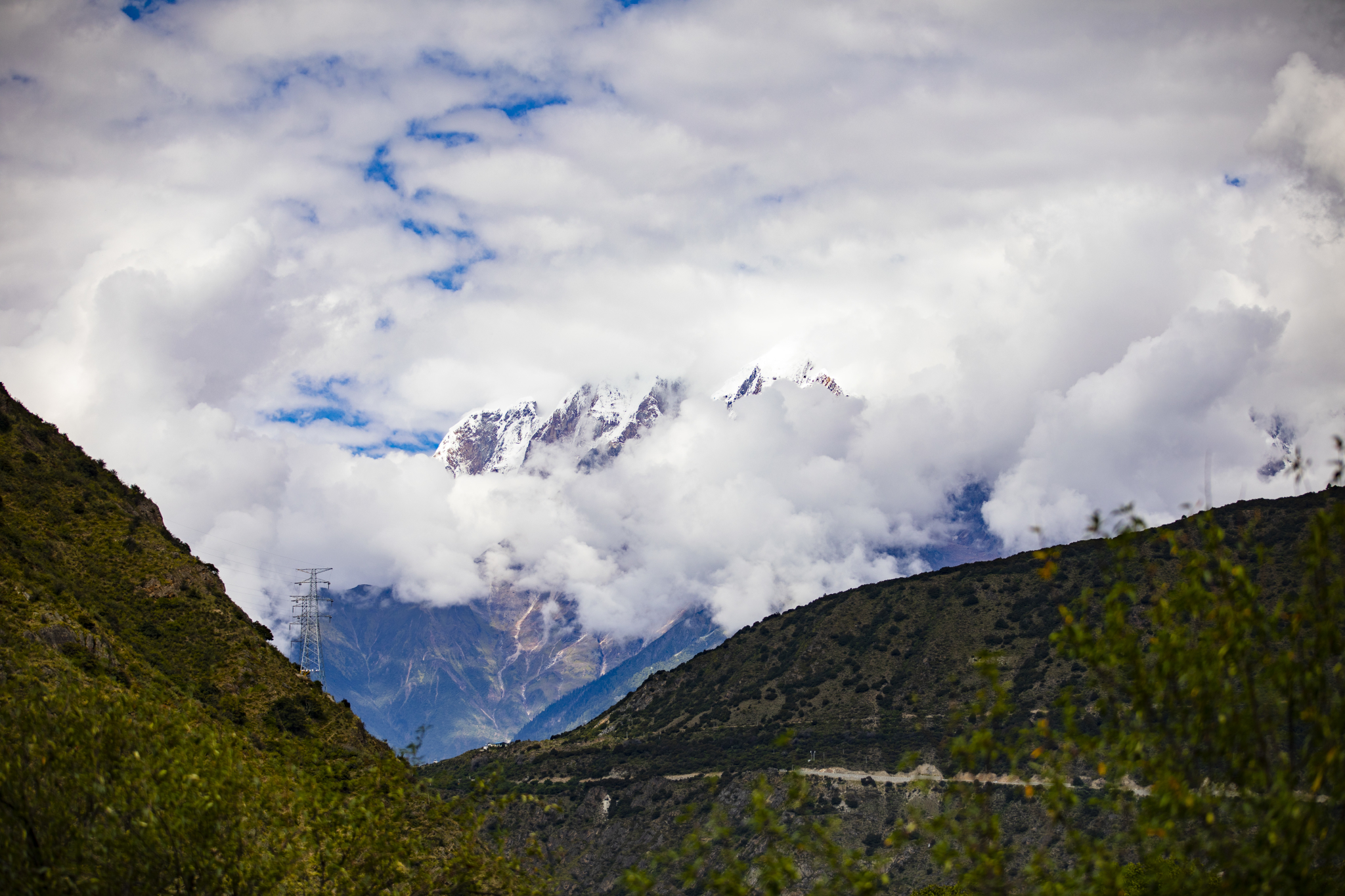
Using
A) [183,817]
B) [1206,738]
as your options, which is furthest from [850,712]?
[1206,738]

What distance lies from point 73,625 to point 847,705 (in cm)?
13829

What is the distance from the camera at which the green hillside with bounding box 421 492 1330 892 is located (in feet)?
438

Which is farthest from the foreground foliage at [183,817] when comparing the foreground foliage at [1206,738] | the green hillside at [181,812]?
the foreground foliage at [1206,738]

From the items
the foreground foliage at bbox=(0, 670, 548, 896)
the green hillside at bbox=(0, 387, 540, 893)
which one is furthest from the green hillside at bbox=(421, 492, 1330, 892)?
the foreground foliage at bbox=(0, 670, 548, 896)

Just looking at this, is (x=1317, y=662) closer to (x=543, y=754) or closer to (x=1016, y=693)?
(x=1016, y=693)

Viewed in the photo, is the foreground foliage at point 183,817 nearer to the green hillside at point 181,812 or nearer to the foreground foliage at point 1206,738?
the green hillside at point 181,812

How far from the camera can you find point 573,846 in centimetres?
14538

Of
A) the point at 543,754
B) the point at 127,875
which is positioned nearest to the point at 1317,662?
the point at 127,875

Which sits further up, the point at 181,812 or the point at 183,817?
the point at 181,812

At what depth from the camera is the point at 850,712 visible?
16388cm

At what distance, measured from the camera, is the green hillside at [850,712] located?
134m

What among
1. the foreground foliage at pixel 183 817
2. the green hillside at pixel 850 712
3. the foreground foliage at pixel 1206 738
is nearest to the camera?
the foreground foliage at pixel 1206 738

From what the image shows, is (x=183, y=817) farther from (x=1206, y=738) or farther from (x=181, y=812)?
(x=1206, y=738)

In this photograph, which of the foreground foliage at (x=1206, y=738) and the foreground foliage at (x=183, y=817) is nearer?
the foreground foliage at (x=1206, y=738)
